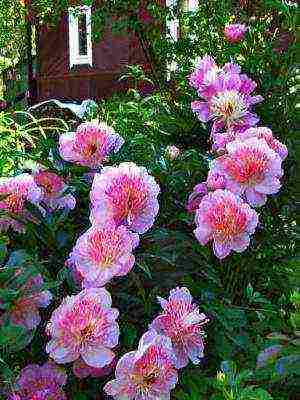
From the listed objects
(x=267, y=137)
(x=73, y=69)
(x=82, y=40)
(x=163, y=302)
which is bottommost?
(x=73, y=69)

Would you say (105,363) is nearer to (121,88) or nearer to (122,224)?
(122,224)

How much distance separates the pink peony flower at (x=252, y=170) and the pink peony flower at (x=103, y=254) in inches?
12.1

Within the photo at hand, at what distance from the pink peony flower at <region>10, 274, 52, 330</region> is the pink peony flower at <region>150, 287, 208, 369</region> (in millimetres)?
200

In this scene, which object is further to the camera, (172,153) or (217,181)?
(172,153)

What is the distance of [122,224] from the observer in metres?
1.68

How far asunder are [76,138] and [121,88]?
9.80 metres

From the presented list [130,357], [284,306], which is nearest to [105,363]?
[130,357]

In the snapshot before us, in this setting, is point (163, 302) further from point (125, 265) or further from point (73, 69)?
point (73, 69)

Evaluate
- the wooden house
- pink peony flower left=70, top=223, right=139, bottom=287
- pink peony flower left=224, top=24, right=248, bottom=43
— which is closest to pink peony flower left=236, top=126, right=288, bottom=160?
pink peony flower left=70, top=223, right=139, bottom=287

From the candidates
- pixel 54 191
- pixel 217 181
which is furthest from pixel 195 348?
pixel 54 191

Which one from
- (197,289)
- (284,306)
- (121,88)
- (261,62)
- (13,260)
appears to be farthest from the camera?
(121,88)

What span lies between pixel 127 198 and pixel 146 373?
13.6 inches

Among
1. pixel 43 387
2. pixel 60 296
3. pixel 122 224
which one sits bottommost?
pixel 43 387

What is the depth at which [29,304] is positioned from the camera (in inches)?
61.4
